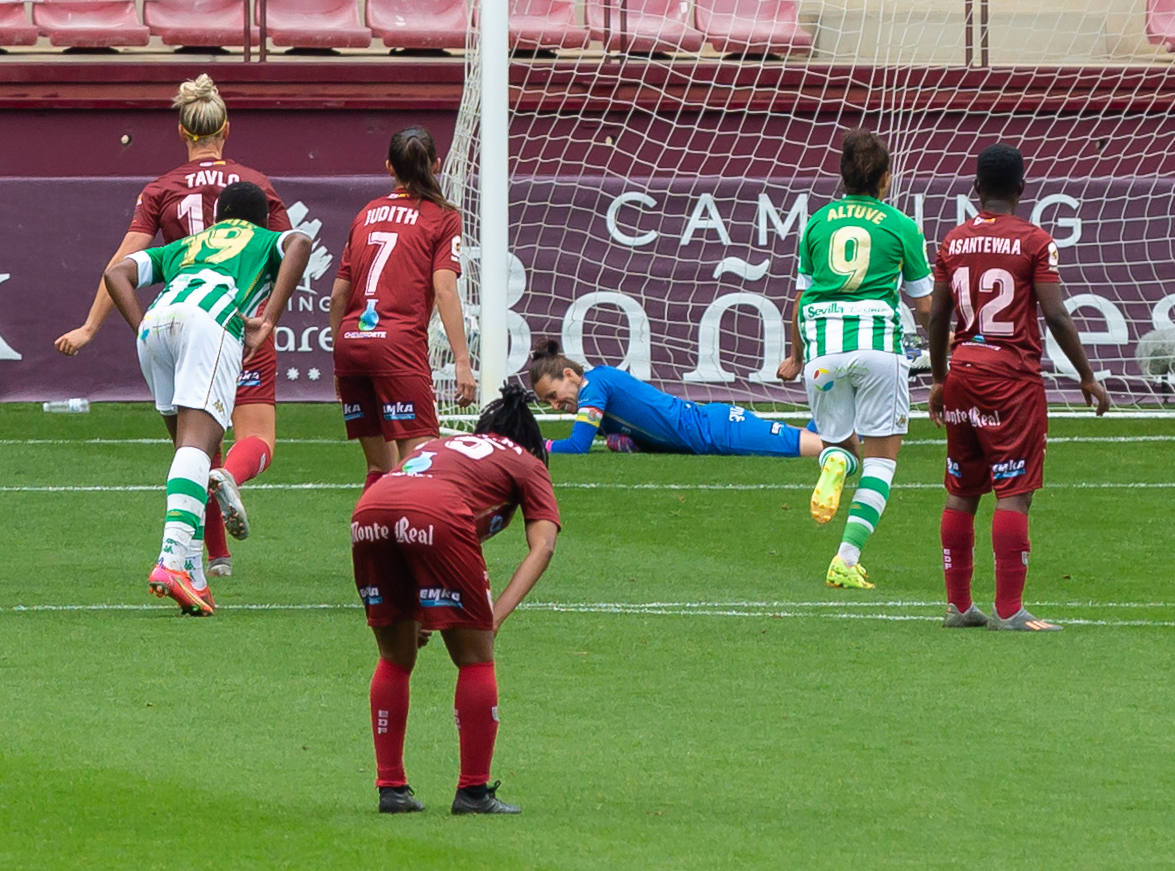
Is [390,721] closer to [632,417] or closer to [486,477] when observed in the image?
[486,477]

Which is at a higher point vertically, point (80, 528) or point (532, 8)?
point (532, 8)

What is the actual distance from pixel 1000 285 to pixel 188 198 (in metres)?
3.45

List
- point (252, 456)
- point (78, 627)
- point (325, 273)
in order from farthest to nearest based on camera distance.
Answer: point (325, 273), point (252, 456), point (78, 627)

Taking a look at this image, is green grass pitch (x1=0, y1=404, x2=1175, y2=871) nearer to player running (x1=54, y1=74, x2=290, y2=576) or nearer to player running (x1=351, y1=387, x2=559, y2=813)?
player running (x1=351, y1=387, x2=559, y2=813)

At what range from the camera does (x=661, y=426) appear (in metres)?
13.3

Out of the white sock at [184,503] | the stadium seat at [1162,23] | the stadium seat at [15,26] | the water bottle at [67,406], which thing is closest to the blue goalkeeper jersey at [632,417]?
the water bottle at [67,406]

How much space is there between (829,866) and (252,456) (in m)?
4.77

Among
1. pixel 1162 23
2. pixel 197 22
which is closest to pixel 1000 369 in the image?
pixel 1162 23

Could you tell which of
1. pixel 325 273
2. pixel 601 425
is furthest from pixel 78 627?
pixel 325 273

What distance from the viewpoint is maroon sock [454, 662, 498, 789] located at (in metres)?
4.77

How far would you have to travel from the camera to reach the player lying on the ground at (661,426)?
12633 mm

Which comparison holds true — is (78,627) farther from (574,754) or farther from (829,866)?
(829,866)

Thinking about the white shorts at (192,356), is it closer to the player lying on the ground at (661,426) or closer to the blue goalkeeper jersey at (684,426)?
the player lying on the ground at (661,426)

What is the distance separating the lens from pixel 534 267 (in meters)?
16.1
